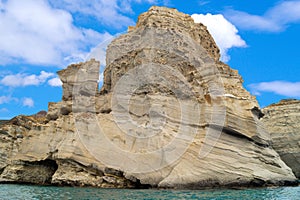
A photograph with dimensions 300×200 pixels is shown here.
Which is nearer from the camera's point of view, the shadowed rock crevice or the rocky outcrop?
the shadowed rock crevice

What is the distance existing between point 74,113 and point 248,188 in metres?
14.6

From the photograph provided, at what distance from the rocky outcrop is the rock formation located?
1517 cm

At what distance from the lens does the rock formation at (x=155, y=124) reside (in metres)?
23.9

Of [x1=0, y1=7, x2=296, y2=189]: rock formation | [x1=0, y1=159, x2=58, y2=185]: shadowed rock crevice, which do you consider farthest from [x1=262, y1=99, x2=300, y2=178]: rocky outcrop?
[x1=0, y1=159, x2=58, y2=185]: shadowed rock crevice

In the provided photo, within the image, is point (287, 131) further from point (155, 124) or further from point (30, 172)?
point (30, 172)

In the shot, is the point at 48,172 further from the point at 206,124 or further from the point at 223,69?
the point at 223,69

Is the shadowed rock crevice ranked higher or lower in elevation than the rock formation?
lower

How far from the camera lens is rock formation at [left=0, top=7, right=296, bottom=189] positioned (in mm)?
23938

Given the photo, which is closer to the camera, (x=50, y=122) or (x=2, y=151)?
(x=50, y=122)

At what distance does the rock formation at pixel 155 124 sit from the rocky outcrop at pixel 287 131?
49.8 ft

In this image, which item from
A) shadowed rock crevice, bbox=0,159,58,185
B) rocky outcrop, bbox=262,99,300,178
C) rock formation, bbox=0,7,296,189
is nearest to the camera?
rock formation, bbox=0,7,296,189

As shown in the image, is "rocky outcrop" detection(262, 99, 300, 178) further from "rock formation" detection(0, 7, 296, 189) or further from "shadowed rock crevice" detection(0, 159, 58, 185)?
"shadowed rock crevice" detection(0, 159, 58, 185)

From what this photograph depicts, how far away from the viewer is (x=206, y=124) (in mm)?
25922

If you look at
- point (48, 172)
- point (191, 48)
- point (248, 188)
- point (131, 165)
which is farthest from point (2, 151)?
point (248, 188)
